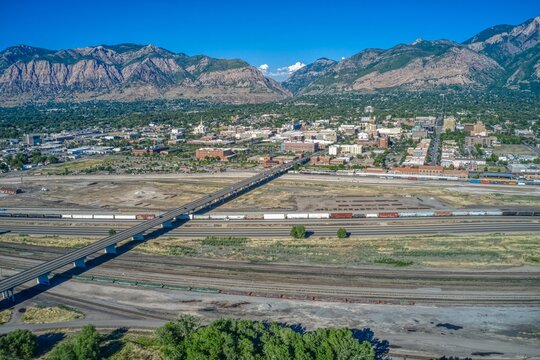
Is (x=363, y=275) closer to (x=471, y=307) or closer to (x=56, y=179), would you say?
(x=471, y=307)

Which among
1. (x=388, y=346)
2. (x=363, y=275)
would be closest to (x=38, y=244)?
(x=363, y=275)

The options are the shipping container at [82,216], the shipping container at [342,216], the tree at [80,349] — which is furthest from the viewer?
the shipping container at [82,216]

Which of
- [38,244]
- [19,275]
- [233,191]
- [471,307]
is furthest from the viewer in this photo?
[233,191]

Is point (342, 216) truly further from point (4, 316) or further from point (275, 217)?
point (4, 316)

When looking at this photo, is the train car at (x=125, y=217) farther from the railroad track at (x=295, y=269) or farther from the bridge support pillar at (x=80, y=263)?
the bridge support pillar at (x=80, y=263)

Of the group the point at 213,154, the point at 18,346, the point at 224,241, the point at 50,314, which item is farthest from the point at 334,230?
the point at 213,154

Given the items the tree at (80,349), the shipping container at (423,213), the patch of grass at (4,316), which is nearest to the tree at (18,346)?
the tree at (80,349)
